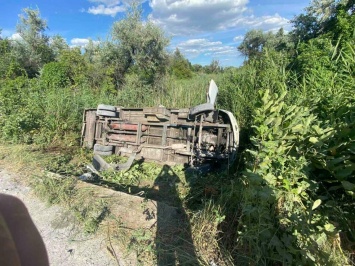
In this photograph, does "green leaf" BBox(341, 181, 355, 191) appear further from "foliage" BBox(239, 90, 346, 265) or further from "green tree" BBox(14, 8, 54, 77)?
"green tree" BBox(14, 8, 54, 77)

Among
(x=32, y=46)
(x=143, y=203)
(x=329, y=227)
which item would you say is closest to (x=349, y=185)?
(x=329, y=227)

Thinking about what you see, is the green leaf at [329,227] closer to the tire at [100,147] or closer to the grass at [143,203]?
the grass at [143,203]

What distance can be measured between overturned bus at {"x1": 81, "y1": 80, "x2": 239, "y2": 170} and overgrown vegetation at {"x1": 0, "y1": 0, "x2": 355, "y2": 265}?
17.9 inches

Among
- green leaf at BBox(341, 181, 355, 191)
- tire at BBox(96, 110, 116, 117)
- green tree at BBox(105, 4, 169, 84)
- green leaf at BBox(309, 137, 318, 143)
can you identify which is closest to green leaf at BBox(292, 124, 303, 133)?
green leaf at BBox(309, 137, 318, 143)

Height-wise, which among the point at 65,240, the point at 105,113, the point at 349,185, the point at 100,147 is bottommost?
the point at 65,240

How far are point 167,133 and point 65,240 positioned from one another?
3698 mm

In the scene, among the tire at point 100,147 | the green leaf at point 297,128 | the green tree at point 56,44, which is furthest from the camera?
the green tree at point 56,44

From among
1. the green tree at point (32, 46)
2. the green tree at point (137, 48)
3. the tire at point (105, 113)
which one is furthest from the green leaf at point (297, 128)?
the green tree at point (32, 46)

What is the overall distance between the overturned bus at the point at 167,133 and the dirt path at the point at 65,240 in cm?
256

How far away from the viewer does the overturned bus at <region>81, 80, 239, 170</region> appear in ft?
17.6

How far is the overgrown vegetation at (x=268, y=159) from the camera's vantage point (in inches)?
86.0

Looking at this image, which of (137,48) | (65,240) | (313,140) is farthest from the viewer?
(137,48)

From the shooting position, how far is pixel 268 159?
254 cm

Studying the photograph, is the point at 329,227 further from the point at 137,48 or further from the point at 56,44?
the point at 56,44
